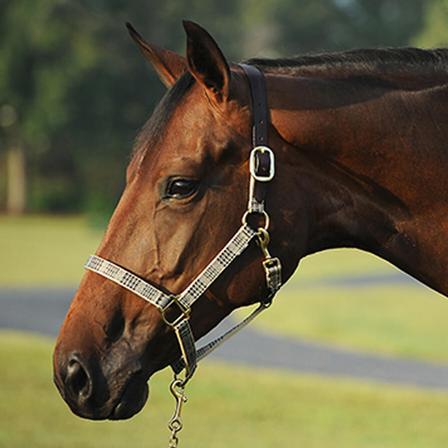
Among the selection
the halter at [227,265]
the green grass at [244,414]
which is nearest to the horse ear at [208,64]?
the halter at [227,265]

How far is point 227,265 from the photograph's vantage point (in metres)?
3.15

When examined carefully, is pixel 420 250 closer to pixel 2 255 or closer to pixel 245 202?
pixel 245 202

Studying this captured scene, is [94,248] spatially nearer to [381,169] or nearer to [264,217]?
[381,169]

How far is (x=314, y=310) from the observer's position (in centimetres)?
1861

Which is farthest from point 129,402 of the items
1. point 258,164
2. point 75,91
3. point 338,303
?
point 75,91

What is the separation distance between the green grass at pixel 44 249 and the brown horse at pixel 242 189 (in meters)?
19.8

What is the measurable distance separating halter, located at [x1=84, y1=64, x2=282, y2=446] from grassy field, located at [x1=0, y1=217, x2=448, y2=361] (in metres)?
11.3

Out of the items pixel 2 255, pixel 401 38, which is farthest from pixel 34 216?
pixel 401 38

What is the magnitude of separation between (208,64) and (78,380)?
3.19ft

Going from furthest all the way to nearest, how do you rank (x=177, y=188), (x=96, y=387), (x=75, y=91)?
(x=75, y=91) → (x=177, y=188) → (x=96, y=387)

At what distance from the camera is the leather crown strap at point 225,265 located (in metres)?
3.09

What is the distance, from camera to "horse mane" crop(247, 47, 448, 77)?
3.37m

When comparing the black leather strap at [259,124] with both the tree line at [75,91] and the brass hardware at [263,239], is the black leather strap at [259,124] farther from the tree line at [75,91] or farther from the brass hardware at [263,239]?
the tree line at [75,91]

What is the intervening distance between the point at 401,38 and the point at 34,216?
23.4m
